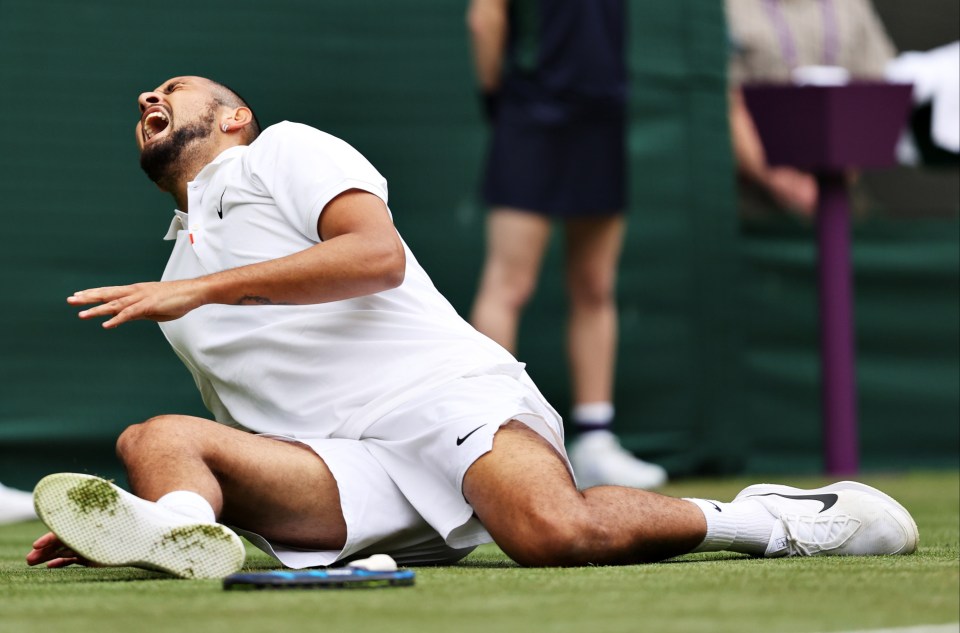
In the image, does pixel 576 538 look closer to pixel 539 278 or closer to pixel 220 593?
pixel 220 593

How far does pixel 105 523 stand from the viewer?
2449 millimetres

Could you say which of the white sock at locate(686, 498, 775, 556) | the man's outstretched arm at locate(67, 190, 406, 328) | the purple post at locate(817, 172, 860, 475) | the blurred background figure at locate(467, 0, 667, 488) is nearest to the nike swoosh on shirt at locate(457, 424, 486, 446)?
the man's outstretched arm at locate(67, 190, 406, 328)

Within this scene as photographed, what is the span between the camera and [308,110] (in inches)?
212

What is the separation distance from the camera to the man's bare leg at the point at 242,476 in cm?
270

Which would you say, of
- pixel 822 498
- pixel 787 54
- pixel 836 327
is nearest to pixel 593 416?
pixel 836 327

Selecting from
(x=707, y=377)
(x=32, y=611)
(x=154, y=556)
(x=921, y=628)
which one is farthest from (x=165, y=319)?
(x=707, y=377)

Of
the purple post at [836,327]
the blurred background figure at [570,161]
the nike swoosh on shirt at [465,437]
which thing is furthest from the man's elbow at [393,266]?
the purple post at [836,327]

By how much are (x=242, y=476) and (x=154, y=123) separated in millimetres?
769

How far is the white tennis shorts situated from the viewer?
9.43 ft

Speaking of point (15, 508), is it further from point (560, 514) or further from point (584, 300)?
point (560, 514)

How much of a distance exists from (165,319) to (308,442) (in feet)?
1.37

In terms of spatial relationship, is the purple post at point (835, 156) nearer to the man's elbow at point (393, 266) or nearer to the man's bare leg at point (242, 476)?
the man's elbow at point (393, 266)

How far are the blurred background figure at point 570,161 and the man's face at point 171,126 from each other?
2062 millimetres

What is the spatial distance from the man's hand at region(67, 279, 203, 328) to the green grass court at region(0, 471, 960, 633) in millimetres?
420
